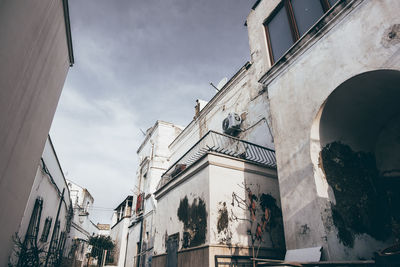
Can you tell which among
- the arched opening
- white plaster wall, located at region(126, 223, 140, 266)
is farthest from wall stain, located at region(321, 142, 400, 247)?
white plaster wall, located at region(126, 223, 140, 266)

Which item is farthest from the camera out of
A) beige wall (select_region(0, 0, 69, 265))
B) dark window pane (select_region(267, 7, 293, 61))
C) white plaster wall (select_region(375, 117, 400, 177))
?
dark window pane (select_region(267, 7, 293, 61))

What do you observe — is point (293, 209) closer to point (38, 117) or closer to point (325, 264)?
point (325, 264)

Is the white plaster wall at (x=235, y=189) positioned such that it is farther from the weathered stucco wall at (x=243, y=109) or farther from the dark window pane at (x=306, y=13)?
the dark window pane at (x=306, y=13)

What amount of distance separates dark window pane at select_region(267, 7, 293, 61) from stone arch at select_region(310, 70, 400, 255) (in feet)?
8.36

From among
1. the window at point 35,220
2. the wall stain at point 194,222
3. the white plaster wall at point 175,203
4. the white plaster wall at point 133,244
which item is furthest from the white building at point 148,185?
the wall stain at point 194,222

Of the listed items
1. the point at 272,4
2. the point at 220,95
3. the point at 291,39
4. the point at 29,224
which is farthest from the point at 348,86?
the point at 29,224

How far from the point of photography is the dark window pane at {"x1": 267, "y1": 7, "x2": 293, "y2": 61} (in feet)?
22.4

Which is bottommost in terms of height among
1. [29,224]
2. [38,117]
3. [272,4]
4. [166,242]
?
[166,242]

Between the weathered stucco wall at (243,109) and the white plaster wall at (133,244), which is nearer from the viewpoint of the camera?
the weathered stucco wall at (243,109)

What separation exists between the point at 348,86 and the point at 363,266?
3313 mm

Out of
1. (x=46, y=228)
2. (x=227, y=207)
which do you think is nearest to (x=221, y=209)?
(x=227, y=207)

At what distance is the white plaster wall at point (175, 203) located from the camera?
640 cm

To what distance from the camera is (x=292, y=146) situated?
5504mm

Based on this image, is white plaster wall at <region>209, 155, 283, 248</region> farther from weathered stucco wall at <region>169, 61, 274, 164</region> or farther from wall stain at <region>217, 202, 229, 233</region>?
weathered stucco wall at <region>169, 61, 274, 164</region>
